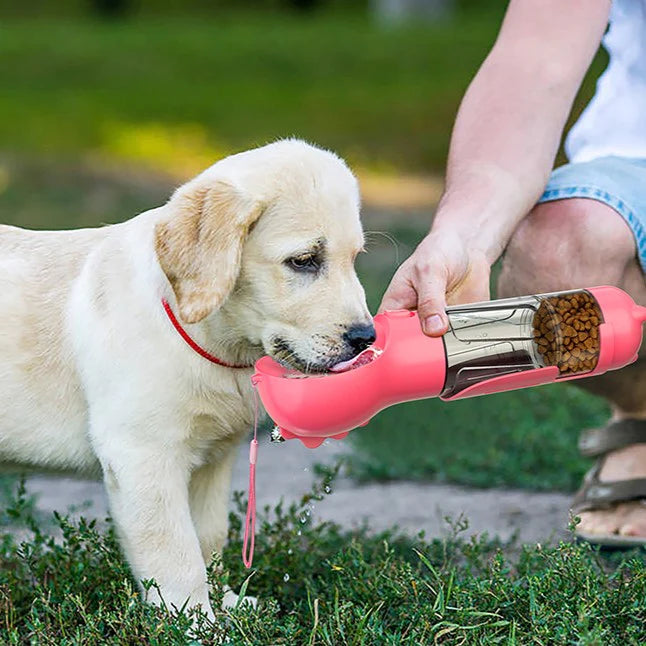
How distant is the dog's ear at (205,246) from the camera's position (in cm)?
259

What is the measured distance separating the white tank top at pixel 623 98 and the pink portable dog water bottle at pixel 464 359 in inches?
38.8

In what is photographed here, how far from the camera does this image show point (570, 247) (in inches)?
128

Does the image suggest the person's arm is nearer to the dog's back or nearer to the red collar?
the red collar

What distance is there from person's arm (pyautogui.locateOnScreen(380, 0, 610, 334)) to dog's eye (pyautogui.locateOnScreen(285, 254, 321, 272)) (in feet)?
0.84

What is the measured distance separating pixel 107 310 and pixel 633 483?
1.65 meters

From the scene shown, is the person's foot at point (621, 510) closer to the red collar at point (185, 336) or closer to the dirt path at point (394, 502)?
the dirt path at point (394, 502)

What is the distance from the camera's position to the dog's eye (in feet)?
8.63

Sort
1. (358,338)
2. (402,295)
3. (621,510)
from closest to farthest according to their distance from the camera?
1. (358,338)
2. (402,295)
3. (621,510)

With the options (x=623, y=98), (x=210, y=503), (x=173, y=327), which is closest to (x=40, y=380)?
(x=173, y=327)

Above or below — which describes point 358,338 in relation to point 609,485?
above

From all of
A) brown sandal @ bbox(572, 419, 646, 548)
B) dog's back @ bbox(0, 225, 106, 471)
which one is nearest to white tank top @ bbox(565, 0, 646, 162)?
brown sandal @ bbox(572, 419, 646, 548)

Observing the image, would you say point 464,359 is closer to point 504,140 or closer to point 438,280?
point 438,280

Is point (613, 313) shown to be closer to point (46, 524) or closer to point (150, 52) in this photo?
point (46, 524)

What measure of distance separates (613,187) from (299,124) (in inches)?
417
